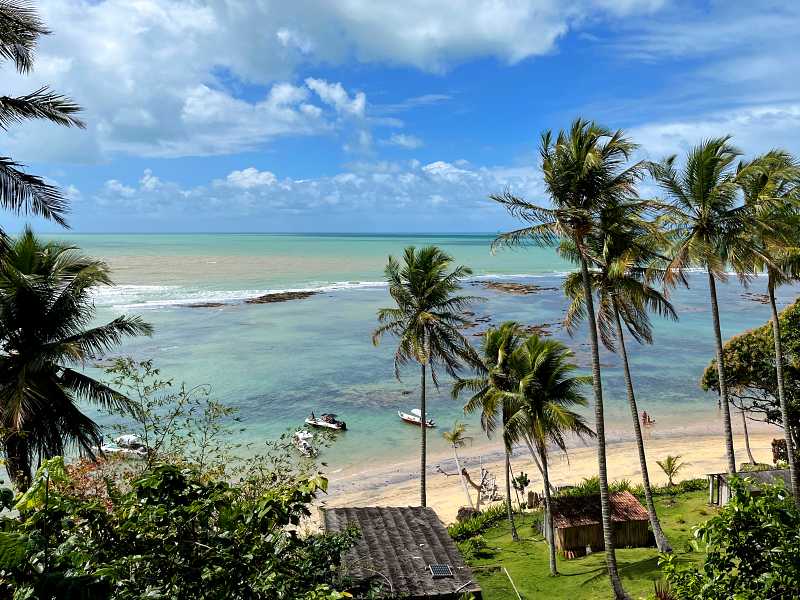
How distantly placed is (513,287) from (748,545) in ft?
273

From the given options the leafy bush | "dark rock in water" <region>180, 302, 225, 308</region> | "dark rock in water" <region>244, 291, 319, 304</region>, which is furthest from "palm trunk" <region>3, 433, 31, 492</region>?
"dark rock in water" <region>244, 291, 319, 304</region>

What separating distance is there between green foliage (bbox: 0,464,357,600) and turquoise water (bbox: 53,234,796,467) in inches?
943

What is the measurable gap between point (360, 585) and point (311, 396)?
3182 cm

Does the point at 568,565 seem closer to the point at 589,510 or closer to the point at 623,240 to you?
the point at 589,510

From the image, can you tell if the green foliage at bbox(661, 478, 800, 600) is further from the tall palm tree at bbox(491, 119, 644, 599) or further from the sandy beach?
the sandy beach

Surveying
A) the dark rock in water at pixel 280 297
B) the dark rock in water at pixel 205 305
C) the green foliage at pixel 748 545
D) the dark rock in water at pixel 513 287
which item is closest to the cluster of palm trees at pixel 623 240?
the green foliage at pixel 748 545

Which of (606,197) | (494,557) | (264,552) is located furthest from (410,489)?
(264,552)

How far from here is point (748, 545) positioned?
5645 mm

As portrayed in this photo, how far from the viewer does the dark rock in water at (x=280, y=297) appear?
70875 mm

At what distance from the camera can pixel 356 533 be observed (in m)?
6.74

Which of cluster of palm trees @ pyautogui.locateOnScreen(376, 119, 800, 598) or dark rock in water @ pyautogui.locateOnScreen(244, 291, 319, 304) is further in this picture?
dark rock in water @ pyautogui.locateOnScreen(244, 291, 319, 304)

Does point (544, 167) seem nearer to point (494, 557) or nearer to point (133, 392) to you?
point (494, 557)

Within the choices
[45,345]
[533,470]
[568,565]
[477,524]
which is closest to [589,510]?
[568,565]

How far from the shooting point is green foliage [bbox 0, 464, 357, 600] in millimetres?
4477
